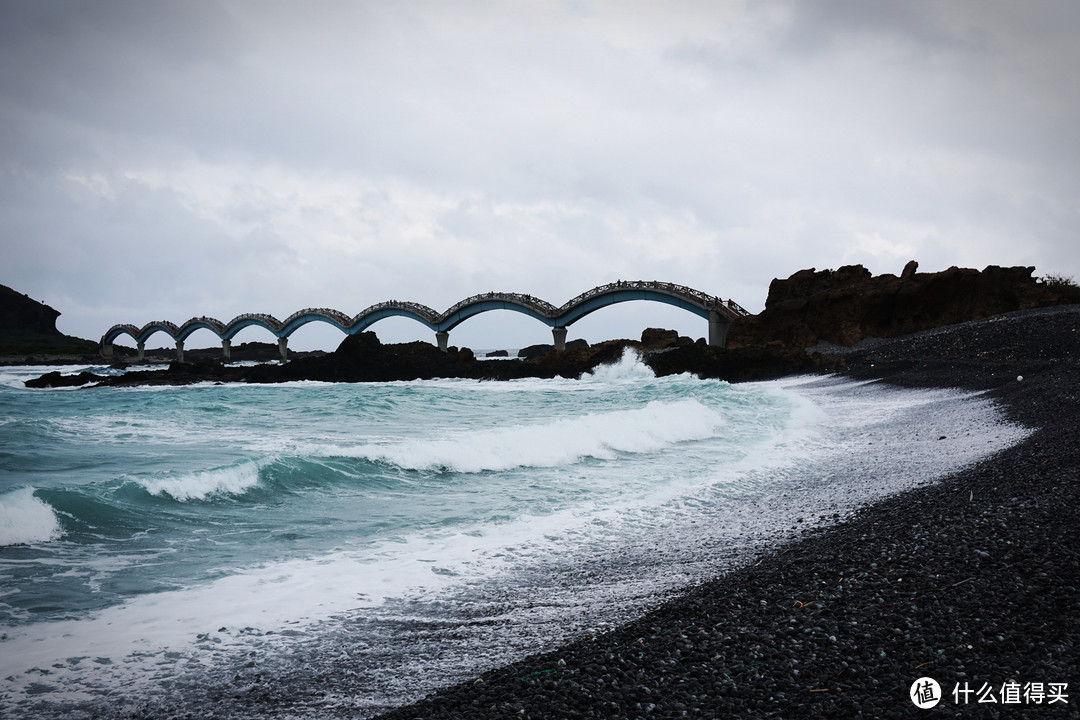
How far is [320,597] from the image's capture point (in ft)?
15.4

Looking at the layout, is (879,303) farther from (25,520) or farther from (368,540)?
(25,520)

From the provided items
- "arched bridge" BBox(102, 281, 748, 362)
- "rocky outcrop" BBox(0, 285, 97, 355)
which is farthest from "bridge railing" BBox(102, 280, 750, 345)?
"rocky outcrop" BBox(0, 285, 97, 355)

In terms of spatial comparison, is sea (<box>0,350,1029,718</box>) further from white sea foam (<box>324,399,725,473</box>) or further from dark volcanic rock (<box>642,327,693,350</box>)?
dark volcanic rock (<box>642,327,693,350</box>)

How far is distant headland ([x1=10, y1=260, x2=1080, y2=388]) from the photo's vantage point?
38.0m

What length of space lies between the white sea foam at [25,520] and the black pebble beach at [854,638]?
5399 mm

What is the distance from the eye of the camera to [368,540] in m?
6.20

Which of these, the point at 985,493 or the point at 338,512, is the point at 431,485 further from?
the point at 985,493

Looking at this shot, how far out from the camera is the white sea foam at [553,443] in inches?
404

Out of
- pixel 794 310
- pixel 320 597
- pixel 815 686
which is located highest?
pixel 794 310

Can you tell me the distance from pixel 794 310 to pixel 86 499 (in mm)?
44527

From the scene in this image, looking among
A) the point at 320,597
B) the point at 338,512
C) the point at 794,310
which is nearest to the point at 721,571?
the point at 320,597

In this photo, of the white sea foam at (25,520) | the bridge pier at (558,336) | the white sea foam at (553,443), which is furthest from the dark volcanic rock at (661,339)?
the white sea foam at (25,520)

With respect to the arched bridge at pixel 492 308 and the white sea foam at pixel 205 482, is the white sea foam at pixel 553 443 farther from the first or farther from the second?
the arched bridge at pixel 492 308

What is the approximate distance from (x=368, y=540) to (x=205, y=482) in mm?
3271
